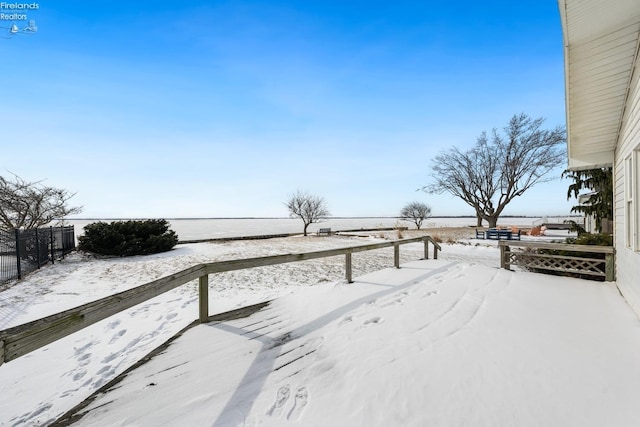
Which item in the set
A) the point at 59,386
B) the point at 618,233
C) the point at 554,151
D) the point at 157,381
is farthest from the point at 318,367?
the point at 554,151

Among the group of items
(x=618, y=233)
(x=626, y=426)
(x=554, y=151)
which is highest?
(x=554, y=151)

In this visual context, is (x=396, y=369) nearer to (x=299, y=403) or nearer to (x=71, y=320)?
(x=299, y=403)

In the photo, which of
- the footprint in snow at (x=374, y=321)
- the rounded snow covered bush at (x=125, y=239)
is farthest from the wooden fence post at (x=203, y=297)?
the rounded snow covered bush at (x=125, y=239)

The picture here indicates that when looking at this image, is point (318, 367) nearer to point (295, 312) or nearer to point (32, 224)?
point (295, 312)

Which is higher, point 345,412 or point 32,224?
point 32,224

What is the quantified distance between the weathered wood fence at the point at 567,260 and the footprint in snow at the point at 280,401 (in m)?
7.08

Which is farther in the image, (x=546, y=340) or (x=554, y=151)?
(x=554, y=151)

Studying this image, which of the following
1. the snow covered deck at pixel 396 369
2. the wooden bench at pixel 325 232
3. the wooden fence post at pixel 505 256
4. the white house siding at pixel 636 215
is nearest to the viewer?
the snow covered deck at pixel 396 369

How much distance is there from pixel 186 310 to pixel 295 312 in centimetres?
244

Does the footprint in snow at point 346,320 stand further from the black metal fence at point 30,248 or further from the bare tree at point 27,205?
the bare tree at point 27,205

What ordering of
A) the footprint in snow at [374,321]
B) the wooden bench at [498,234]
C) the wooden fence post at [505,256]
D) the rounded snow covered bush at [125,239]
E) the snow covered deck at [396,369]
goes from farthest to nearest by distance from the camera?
the wooden bench at [498,234], the rounded snow covered bush at [125,239], the wooden fence post at [505,256], the footprint in snow at [374,321], the snow covered deck at [396,369]

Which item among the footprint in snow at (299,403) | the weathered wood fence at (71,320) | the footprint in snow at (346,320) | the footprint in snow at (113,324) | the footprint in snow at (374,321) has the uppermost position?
the weathered wood fence at (71,320)

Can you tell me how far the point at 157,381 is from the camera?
2.54 metres

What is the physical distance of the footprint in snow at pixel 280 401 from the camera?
2.13 m
